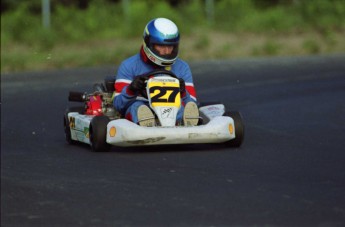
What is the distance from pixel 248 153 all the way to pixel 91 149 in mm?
1556

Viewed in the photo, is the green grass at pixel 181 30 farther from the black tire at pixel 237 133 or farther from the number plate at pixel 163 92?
the black tire at pixel 237 133

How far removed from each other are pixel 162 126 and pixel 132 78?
36.7 inches

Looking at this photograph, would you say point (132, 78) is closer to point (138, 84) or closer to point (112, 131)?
point (138, 84)

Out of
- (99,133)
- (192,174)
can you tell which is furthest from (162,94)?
(192,174)

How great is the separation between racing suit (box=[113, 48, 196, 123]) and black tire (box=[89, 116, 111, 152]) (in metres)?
0.39

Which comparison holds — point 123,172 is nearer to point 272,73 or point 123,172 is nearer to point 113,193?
point 113,193

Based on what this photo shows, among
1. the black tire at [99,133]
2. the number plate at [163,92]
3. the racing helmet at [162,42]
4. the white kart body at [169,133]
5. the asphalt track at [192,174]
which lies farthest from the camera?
the racing helmet at [162,42]

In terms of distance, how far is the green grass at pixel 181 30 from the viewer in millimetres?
26547

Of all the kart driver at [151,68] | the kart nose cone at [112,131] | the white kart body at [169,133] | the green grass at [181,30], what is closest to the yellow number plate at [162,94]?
the kart driver at [151,68]

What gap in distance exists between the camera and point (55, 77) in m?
22.1

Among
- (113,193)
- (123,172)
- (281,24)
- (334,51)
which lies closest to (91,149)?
(123,172)

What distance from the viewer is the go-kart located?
35.7ft

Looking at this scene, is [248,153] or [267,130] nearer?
[248,153]

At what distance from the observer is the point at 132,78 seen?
469 inches
